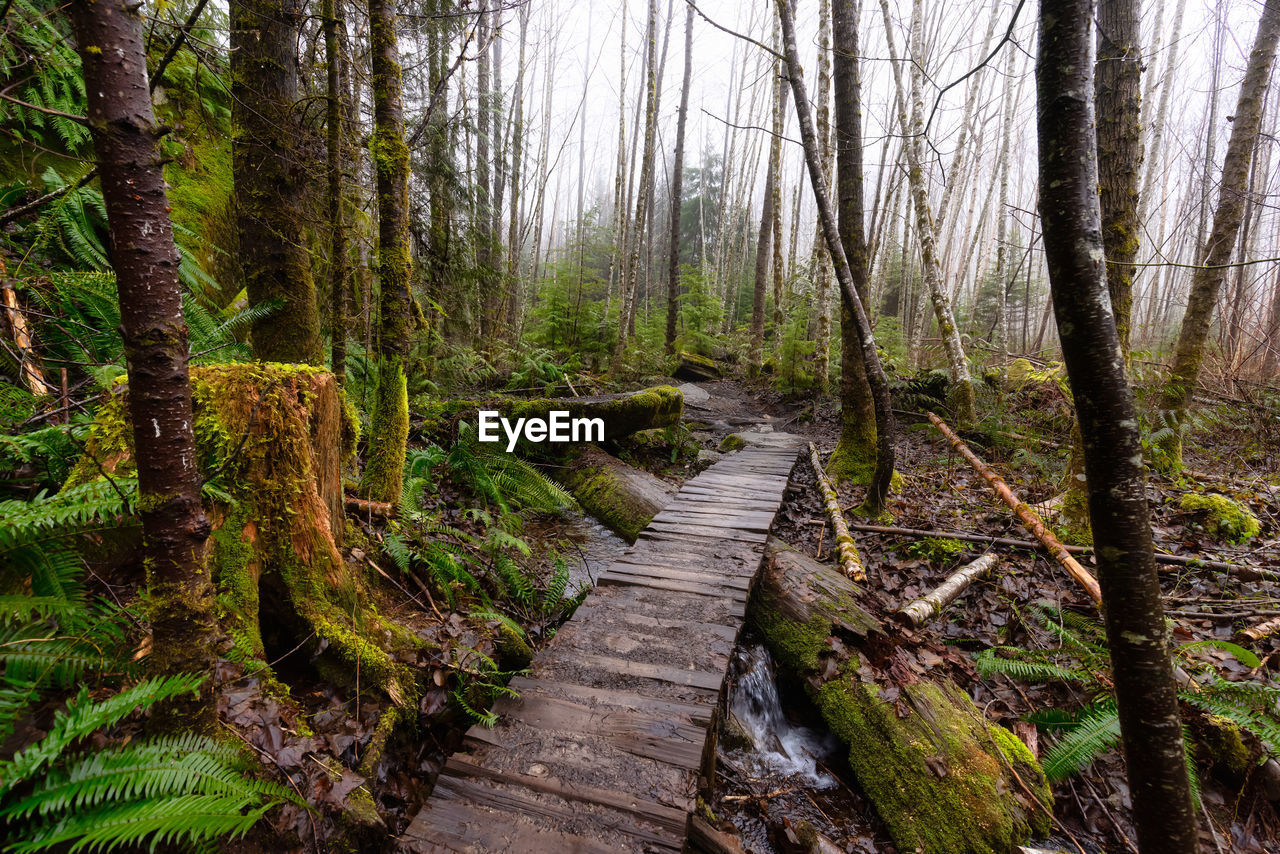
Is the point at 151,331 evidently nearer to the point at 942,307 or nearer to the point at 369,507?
the point at 369,507

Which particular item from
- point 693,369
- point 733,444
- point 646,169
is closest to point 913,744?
point 733,444

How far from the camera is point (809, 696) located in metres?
3.27

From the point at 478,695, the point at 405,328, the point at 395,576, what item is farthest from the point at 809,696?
the point at 405,328

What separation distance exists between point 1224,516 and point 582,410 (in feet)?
21.8

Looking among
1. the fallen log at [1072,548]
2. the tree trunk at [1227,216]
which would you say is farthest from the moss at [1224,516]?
the tree trunk at [1227,216]

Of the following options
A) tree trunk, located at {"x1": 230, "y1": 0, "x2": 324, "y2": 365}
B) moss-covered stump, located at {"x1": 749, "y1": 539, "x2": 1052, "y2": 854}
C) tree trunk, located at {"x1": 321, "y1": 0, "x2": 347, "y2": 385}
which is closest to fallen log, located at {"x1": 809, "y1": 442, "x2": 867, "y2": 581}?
moss-covered stump, located at {"x1": 749, "y1": 539, "x2": 1052, "y2": 854}

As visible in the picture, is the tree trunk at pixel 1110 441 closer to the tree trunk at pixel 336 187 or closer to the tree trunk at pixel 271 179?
the tree trunk at pixel 336 187

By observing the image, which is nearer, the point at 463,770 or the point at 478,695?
the point at 463,770

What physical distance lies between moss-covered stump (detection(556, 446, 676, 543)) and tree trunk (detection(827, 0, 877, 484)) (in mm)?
2524

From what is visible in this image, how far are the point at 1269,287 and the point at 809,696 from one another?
13591mm

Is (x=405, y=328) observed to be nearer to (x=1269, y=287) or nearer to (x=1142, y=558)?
(x=1142, y=558)

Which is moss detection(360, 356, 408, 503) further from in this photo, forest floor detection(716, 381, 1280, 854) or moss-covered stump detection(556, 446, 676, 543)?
forest floor detection(716, 381, 1280, 854)

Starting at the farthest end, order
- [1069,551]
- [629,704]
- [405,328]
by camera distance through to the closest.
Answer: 1. [1069,551]
2. [405,328]
3. [629,704]

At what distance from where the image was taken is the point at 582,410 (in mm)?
6898
